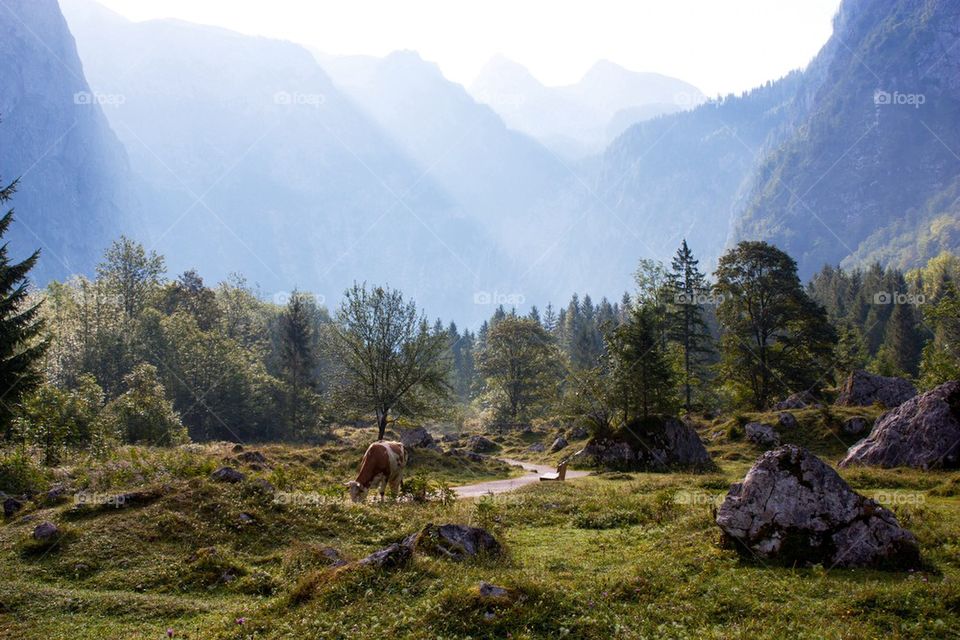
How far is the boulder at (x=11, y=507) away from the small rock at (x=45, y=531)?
3.62 metres

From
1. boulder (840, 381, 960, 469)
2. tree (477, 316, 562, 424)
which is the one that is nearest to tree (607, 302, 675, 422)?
boulder (840, 381, 960, 469)

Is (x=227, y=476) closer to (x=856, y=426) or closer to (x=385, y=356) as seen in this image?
(x=385, y=356)

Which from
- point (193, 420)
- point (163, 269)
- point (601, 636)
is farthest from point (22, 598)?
point (163, 269)

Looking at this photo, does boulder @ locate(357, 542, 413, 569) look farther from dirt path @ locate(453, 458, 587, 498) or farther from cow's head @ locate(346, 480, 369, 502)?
dirt path @ locate(453, 458, 587, 498)

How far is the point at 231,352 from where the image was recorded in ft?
203

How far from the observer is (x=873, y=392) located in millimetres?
38156

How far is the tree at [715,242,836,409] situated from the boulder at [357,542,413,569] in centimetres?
4194

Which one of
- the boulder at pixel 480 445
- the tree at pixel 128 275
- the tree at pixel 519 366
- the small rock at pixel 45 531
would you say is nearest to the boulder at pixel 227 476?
the small rock at pixel 45 531

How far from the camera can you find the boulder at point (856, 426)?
3241cm

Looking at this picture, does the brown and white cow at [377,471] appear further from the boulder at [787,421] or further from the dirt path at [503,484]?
the boulder at [787,421]

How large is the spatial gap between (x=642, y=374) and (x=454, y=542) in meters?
27.5

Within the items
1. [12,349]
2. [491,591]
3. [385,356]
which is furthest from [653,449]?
[12,349]

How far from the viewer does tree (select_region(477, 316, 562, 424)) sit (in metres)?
69.9

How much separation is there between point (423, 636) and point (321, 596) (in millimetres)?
2462
